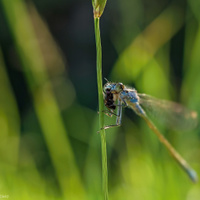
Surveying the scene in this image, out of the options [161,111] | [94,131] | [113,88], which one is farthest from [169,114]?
[113,88]

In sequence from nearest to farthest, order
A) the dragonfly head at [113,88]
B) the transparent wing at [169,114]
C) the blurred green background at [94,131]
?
1. the dragonfly head at [113,88]
2. the blurred green background at [94,131]
3. the transparent wing at [169,114]

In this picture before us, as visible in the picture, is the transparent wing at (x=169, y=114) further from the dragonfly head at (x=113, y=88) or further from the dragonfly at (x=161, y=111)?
the dragonfly head at (x=113, y=88)

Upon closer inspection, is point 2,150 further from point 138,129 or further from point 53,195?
point 138,129

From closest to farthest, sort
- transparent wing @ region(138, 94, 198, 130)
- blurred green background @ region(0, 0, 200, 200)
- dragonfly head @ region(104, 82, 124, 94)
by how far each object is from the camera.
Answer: dragonfly head @ region(104, 82, 124, 94) → blurred green background @ region(0, 0, 200, 200) → transparent wing @ region(138, 94, 198, 130)

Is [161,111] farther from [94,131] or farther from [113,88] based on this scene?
[113,88]

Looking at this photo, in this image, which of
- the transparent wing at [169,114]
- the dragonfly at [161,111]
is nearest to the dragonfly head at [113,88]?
the dragonfly at [161,111]

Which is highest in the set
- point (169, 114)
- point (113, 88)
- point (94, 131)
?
point (169, 114)

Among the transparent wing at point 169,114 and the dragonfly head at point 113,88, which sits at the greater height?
the transparent wing at point 169,114

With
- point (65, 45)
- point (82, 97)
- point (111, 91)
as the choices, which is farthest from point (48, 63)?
point (111, 91)

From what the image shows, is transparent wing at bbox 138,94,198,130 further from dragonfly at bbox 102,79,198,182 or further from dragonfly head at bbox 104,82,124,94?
dragonfly head at bbox 104,82,124,94

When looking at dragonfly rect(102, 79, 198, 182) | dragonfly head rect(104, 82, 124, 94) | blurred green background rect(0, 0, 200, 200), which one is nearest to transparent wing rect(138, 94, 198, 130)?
dragonfly rect(102, 79, 198, 182)
